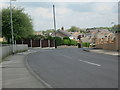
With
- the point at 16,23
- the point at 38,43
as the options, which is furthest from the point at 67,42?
the point at 16,23

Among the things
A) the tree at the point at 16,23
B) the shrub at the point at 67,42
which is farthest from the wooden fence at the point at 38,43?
the tree at the point at 16,23

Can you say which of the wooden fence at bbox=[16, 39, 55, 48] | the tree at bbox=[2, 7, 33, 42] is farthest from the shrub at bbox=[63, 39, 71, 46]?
the tree at bbox=[2, 7, 33, 42]

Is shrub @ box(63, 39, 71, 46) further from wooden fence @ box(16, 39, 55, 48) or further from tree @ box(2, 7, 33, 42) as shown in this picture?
tree @ box(2, 7, 33, 42)

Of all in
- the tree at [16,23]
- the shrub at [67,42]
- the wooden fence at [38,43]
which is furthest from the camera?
the shrub at [67,42]

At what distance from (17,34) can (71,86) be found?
4683cm

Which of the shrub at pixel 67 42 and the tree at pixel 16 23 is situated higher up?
the tree at pixel 16 23

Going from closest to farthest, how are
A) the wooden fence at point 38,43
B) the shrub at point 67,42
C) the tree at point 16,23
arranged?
1. the tree at point 16,23
2. the wooden fence at point 38,43
3. the shrub at point 67,42

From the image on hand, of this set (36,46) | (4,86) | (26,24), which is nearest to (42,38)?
(36,46)

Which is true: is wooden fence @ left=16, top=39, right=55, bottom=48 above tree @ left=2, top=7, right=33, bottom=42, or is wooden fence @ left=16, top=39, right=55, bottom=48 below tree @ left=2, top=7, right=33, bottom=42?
below

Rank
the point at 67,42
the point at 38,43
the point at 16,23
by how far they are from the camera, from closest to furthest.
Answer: the point at 16,23 → the point at 38,43 → the point at 67,42

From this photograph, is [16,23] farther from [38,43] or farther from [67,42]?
[67,42]

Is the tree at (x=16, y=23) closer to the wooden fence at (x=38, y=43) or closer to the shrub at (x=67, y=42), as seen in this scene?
the wooden fence at (x=38, y=43)

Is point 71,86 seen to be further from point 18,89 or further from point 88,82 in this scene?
point 18,89

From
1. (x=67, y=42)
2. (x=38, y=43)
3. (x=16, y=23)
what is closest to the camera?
(x=16, y=23)
